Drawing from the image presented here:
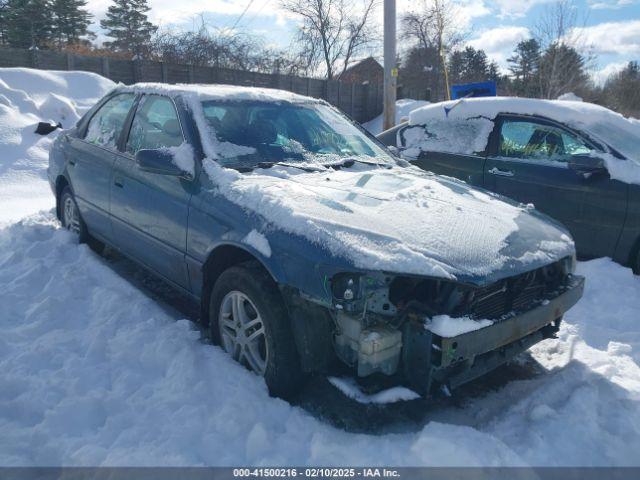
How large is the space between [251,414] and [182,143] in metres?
1.80

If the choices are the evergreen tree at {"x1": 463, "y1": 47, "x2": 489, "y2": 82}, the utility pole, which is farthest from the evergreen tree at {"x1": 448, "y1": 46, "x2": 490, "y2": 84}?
the utility pole

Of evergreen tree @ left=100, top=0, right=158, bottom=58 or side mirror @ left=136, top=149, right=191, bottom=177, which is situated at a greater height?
evergreen tree @ left=100, top=0, right=158, bottom=58

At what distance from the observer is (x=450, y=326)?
2.21 metres

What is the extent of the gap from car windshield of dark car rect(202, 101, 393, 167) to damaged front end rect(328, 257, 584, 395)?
135 centimetres

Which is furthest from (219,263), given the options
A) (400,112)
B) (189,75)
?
(400,112)

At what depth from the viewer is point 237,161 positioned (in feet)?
10.5

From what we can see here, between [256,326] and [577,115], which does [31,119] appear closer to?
[256,326]

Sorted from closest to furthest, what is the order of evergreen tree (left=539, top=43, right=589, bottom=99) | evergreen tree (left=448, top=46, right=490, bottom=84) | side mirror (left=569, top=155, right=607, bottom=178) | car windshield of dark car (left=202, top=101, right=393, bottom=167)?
car windshield of dark car (left=202, top=101, right=393, bottom=167) < side mirror (left=569, top=155, right=607, bottom=178) < evergreen tree (left=539, top=43, right=589, bottom=99) < evergreen tree (left=448, top=46, right=490, bottom=84)

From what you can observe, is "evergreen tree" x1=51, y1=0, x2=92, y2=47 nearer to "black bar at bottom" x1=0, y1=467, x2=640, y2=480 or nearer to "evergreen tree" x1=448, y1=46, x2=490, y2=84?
"evergreen tree" x1=448, y1=46, x2=490, y2=84

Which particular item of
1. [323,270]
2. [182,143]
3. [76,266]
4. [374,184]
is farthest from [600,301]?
[76,266]

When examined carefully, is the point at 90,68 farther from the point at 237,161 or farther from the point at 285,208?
the point at 285,208

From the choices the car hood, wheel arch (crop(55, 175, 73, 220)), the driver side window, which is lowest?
wheel arch (crop(55, 175, 73, 220))

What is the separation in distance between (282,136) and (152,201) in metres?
1.03

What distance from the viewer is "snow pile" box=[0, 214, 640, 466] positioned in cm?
221
